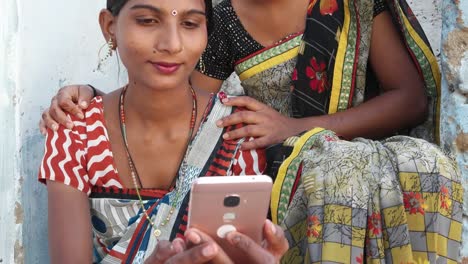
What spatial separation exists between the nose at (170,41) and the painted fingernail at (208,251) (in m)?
0.69

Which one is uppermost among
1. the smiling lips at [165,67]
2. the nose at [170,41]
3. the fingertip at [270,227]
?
the nose at [170,41]

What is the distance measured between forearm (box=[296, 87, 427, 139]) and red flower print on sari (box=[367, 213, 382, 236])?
0.55 meters

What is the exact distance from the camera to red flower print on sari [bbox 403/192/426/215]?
2332 mm

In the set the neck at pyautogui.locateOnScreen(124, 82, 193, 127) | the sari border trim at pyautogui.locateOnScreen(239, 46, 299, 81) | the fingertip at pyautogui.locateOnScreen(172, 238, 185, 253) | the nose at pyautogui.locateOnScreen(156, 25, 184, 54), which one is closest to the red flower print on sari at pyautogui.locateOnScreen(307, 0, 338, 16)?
the sari border trim at pyautogui.locateOnScreen(239, 46, 299, 81)

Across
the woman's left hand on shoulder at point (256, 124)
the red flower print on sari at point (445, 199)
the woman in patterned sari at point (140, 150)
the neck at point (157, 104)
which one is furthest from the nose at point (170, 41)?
the red flower print on sari at point (445, 199)

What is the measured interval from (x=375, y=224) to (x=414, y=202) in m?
0.12

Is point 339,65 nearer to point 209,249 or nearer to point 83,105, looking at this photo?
point 83,105

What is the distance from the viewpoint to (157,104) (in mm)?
2590

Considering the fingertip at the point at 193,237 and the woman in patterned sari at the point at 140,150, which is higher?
the woman in patterned sari at the point at 140,150

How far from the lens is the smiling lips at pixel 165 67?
2.45m

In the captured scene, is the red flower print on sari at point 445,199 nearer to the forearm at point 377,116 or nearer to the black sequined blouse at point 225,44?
the forearm at point 377,116

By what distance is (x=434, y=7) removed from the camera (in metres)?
3.48

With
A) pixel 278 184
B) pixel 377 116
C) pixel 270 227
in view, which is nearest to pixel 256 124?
pixel 278 184

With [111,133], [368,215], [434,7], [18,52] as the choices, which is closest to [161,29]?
[111,133]
